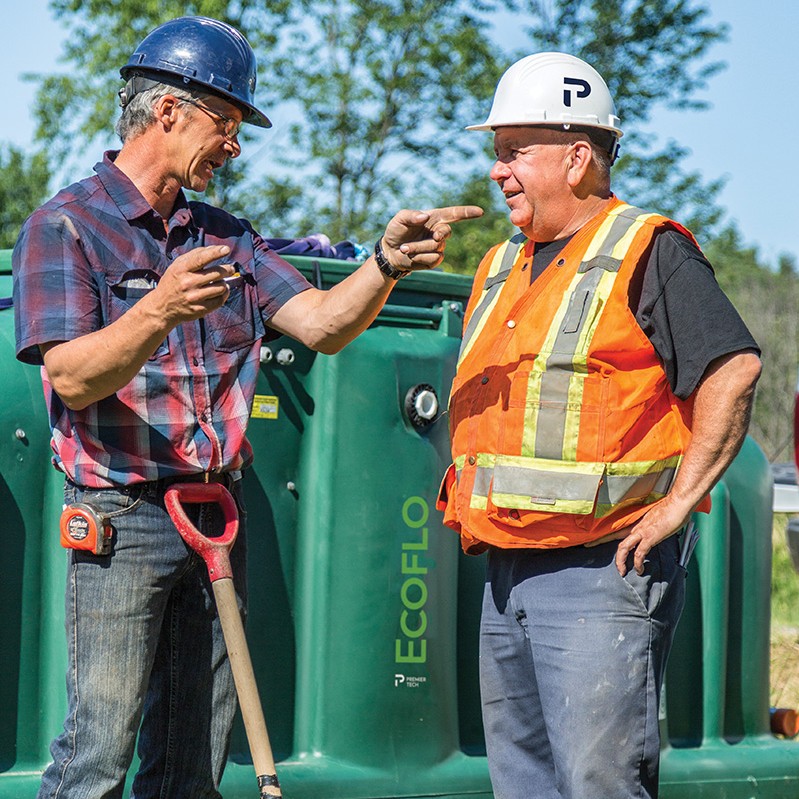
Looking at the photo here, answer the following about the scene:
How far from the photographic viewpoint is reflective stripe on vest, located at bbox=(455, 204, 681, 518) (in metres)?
2.69

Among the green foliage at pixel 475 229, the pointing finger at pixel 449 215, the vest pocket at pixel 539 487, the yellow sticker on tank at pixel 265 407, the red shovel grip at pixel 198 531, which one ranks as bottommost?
the red shovel grip at pixel 198 531

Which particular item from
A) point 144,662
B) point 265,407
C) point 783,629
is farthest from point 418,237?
point 783,629

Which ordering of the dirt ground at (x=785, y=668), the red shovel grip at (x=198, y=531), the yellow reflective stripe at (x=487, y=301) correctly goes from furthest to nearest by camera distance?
the dirt ground at (x=785, y=668) < the yellow reflective stripe at (x=487, y=301) < the red shovel grip at (x=198, y=531)

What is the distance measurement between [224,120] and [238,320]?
18.3 inches

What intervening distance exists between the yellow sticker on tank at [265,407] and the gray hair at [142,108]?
81 cm

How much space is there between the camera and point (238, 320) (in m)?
2.99

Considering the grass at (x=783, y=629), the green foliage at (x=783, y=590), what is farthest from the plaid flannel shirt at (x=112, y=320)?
the green foliage at (x=783, y=590)

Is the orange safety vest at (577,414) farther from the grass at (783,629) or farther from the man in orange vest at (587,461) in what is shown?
the grass at (783,629)

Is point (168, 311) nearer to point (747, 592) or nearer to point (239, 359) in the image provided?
point (239, 359)

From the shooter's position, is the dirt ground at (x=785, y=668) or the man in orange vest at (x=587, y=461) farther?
the dirt ground at (x=785, y=668)

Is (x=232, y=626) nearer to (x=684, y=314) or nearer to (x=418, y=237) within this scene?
(x=418, y=237)

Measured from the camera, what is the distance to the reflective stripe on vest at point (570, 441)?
2.69 m

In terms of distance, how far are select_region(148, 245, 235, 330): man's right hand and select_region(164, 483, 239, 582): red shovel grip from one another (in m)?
0.42

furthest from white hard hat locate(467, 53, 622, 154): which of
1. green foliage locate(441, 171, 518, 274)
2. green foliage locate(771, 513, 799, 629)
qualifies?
green foliage locate(441, 171, 518, 274)
